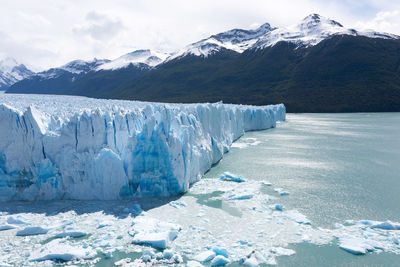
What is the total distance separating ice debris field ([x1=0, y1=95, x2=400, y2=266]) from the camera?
17.6ft

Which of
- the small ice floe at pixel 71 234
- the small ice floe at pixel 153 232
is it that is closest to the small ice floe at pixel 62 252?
the small ice floe at pixel 71 234

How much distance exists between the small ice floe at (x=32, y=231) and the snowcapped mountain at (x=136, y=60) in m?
109

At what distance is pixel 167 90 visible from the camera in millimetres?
67375

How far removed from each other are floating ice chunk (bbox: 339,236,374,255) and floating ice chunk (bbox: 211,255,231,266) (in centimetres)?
251

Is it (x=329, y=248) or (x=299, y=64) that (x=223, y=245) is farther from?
(x=299, y=64)

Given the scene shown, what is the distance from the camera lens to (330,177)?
10.6 meters

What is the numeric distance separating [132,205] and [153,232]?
1829mm

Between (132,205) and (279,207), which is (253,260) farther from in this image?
(132,205)

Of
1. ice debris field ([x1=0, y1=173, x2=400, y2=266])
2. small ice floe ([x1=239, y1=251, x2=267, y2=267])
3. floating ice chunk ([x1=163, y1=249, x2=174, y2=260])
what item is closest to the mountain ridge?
ice debris field ([x1=0, y1=173, x2=400, y2=266])

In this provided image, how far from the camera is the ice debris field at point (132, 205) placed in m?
5.37

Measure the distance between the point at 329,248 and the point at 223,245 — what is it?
2.18 meters

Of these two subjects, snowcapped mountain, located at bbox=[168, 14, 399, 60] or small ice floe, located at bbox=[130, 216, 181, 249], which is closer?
small ice floe, located at bbox=[130, 216, 181, 249]

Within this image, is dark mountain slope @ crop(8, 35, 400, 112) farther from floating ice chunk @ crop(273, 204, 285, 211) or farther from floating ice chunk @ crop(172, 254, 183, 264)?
floating ice chunk @ crop(172, 254, 183, 264)

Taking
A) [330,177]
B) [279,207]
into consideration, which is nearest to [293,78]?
[330,177]
